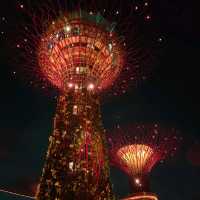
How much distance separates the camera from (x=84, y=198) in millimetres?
12695

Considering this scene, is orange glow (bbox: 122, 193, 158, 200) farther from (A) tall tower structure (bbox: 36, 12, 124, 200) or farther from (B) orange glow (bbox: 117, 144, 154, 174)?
(A) tall tower structure (bbox: 36, 12, 124, 200)

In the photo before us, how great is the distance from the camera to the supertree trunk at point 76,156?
42.3 feet

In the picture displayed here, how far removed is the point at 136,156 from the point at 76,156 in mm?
10742

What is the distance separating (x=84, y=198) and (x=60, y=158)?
2057 millimetres

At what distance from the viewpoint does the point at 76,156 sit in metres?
13.7

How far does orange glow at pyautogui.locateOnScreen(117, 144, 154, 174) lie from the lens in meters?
23.3

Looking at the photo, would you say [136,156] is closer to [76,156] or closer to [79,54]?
[79,54]

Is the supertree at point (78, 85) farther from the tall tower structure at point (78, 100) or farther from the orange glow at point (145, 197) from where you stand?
the orange glow at point (145, 197)

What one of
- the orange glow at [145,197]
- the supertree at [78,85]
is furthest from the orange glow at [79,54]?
Answer: the orange glow at [145,197]

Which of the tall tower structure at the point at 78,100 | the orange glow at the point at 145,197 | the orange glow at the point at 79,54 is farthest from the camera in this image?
the orange glow at the point at 145,197

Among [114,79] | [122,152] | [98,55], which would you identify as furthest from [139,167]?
[98,55]

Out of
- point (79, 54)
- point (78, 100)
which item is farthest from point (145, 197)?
point (79, 54)

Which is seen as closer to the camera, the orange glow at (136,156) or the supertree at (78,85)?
the supertree at (78,85)

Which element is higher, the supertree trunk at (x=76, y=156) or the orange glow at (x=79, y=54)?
the orange glow at (x=79, y=54)
